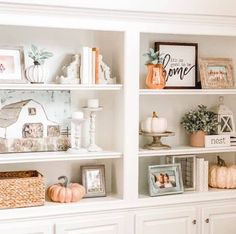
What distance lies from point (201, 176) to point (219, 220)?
32cm

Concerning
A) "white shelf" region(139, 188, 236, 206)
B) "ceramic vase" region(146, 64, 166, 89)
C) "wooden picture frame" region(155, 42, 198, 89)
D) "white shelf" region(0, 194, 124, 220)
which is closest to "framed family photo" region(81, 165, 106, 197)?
"white shelf" region(0, 194, 124, 220)

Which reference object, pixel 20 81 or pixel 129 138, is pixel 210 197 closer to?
pixel 129 138

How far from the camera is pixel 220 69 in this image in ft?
11.1

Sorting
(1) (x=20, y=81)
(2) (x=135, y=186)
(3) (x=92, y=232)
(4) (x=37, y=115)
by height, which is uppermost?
(1) (x=20, y=81)

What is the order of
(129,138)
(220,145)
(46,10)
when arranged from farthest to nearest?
(220,145)
(129,138)
(46,10)

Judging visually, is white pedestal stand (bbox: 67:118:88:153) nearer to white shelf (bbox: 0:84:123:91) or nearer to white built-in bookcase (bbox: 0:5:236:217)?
white built-in bookcase (bbox: 0:5:236:217)

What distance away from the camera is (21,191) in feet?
9.25

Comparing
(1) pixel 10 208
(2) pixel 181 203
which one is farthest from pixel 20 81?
(2) pixel 181 203

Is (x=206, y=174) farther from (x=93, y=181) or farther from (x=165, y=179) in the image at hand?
(x=93, y=181)

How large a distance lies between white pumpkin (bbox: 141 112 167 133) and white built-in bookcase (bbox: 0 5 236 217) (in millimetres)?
154

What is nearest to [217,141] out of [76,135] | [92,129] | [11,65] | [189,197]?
[189,197]

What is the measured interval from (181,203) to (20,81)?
131 cm

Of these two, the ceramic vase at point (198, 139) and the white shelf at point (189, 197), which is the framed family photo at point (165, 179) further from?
the ceramic vase at point (198, 139)

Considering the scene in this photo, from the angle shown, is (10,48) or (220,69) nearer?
(10,48)
